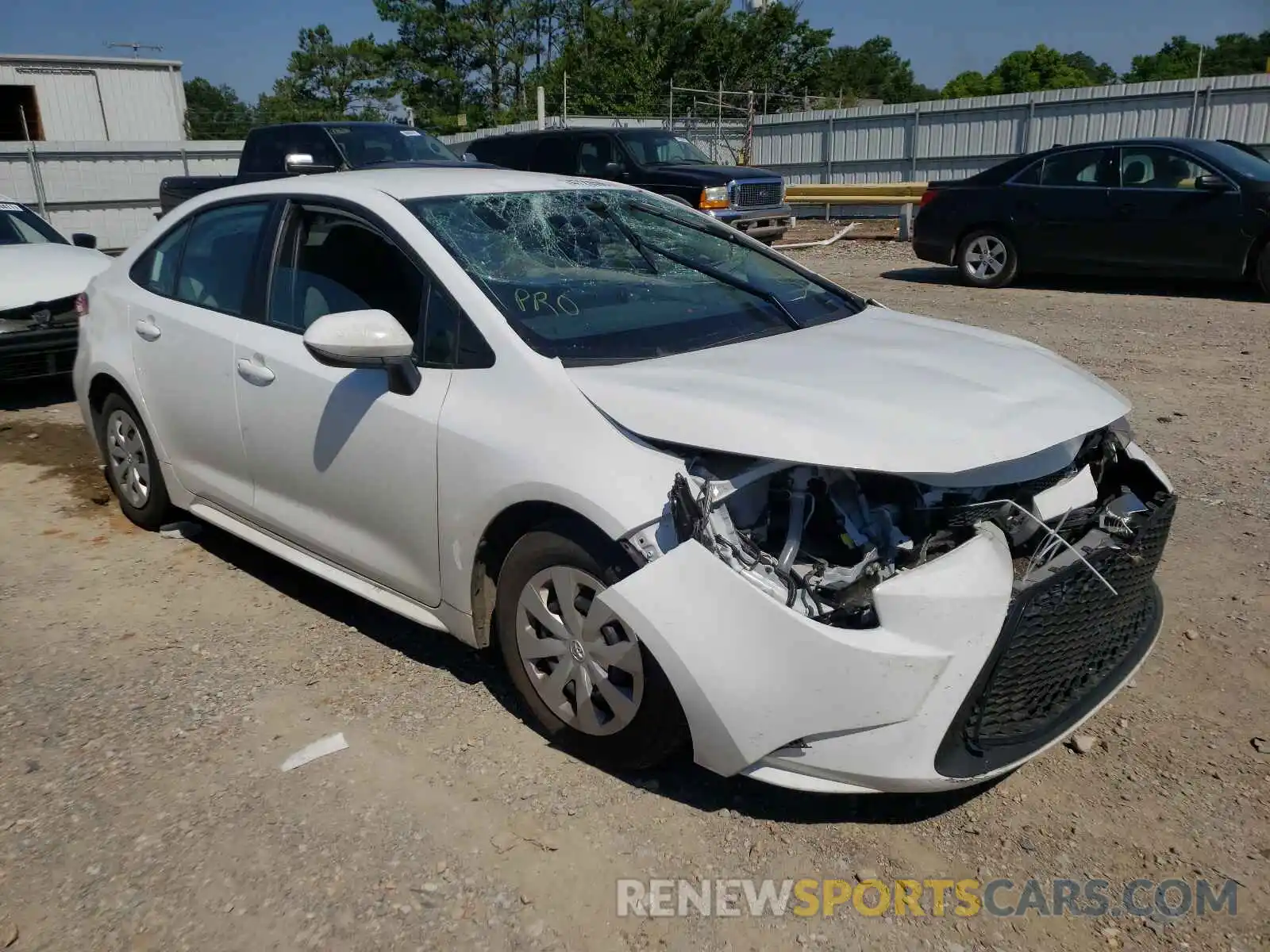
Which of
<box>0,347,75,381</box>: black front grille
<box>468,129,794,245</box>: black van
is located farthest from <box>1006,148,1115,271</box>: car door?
<box>0,347,75,381</box>: black front grille

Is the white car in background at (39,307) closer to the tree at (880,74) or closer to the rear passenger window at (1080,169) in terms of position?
the rear passenger window at (1080,169)

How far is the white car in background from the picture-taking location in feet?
24.0

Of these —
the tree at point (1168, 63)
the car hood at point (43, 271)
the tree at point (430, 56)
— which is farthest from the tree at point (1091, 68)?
the car hood at point (43, 271)

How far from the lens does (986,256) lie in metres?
12.2

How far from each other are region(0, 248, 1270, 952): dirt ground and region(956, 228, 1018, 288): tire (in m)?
8.10

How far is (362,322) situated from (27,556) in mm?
2768

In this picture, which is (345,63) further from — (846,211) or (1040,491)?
(1040,491)

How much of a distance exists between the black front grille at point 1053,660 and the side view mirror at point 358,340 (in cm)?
193

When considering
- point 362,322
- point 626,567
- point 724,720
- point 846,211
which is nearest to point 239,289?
point 362,322

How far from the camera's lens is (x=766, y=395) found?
285 centimetres

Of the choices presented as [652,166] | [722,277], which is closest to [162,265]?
[722,277]

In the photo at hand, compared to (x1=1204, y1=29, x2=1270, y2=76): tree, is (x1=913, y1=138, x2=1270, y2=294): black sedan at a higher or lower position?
lower

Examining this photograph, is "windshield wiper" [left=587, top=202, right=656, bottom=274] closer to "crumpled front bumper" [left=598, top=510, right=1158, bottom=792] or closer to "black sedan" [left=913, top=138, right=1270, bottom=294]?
"crumpled front bumper" [left=598, top=510, right=1158, bottom=792]

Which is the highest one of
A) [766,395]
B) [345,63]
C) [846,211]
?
[345,63]
